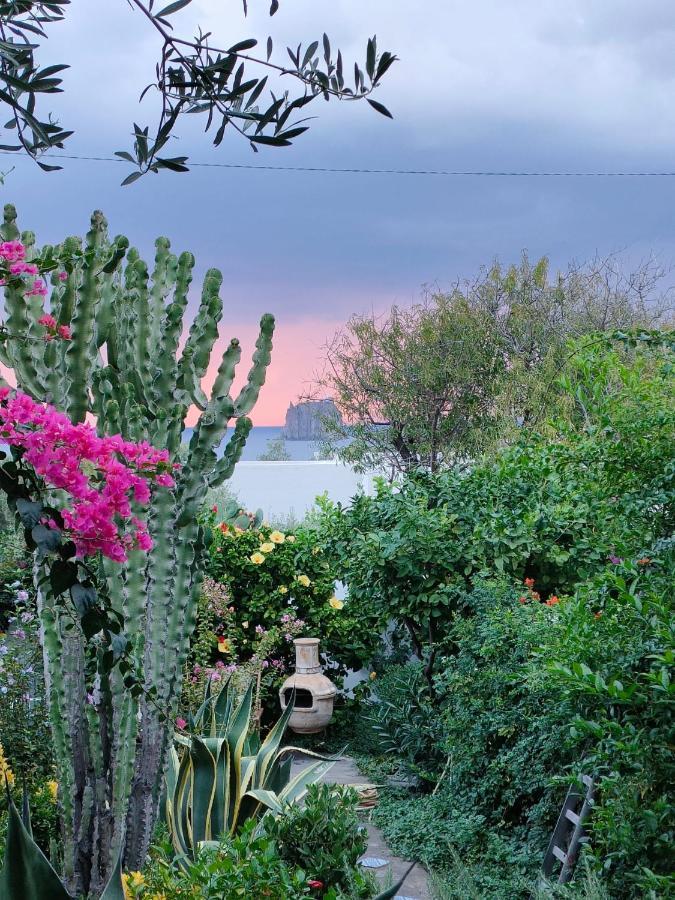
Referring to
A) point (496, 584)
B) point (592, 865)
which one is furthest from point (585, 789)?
point (496, 584)

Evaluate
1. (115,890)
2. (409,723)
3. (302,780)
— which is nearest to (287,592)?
(409,723)

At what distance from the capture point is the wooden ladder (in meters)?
3.08

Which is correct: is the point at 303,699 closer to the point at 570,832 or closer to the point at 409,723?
the point at 409,723

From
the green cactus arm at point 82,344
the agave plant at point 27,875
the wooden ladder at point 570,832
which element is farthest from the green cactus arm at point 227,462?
the wooden ladder at point 570,832

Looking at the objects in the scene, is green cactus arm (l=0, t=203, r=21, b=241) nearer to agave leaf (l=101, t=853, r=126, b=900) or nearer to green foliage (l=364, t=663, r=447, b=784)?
agave leaf (l=101, t=853, r=126, b=900)

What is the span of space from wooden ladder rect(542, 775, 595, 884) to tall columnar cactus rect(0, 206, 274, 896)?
157cm

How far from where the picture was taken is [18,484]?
5.10 ft

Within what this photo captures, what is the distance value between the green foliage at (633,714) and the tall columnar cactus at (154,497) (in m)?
1.37

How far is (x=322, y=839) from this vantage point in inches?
89.8

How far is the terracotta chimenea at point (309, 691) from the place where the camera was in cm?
591

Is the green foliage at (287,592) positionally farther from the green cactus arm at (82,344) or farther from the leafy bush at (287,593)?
the green cactus arm at (82,344)

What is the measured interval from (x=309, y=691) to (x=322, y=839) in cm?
375

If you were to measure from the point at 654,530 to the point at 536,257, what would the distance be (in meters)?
15.7

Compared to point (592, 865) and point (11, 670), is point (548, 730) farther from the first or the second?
point (11, 670)
